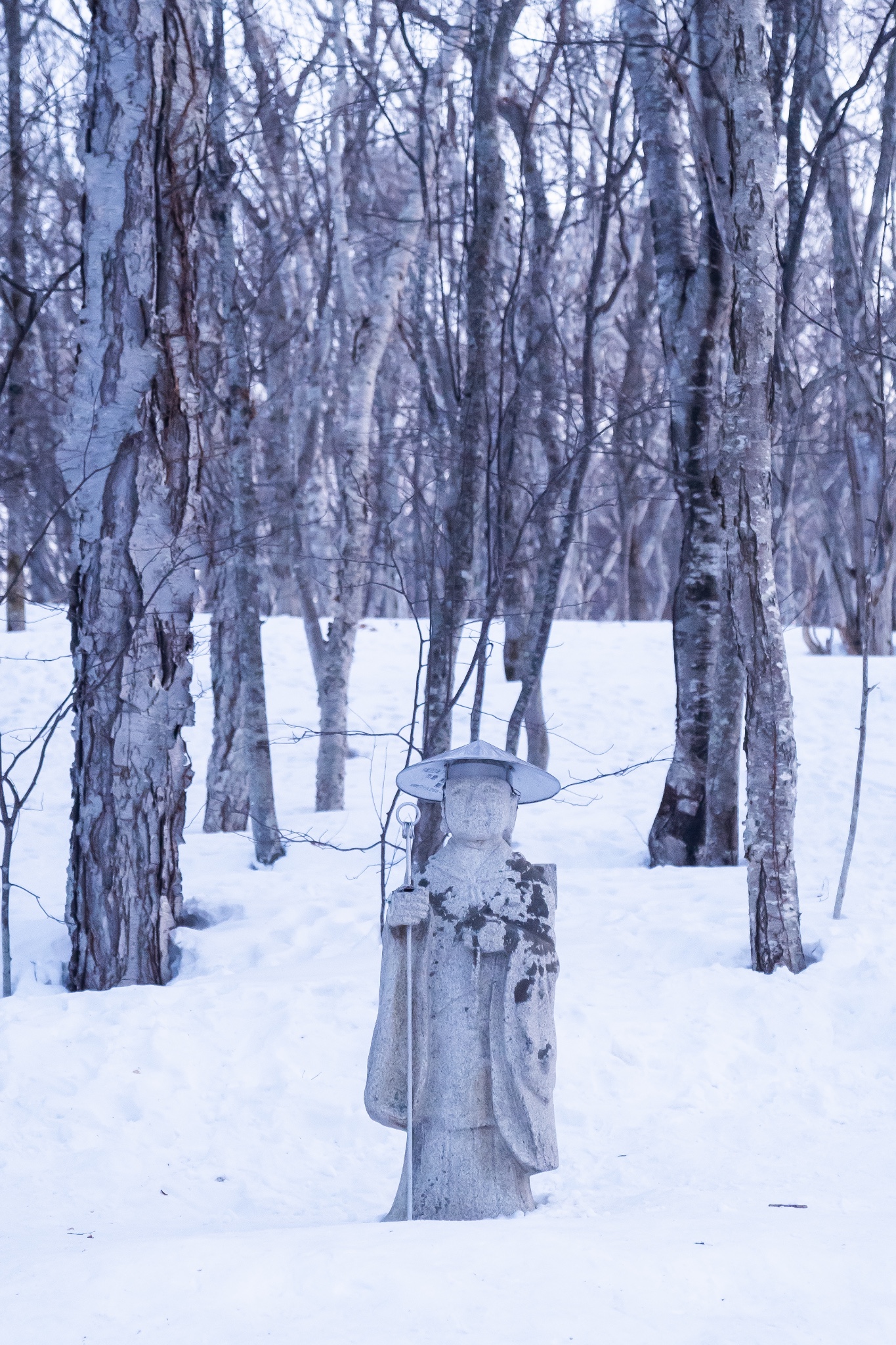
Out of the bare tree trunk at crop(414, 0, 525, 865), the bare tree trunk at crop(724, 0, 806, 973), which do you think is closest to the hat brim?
the bare tree trunk at crop(724, 0, 806, 973)

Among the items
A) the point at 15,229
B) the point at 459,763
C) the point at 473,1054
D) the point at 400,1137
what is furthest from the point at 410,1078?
the point at 15,229

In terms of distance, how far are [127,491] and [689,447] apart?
157 inches

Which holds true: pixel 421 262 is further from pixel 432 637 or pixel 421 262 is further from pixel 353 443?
pixel 432 637

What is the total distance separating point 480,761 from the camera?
12.9 feet

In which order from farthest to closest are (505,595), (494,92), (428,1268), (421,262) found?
1. (505,595)
2. (421,262)
3. (494,92)
4. (428,1268)

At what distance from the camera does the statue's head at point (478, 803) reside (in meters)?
3.90

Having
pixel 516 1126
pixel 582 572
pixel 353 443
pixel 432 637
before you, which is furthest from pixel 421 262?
pixel 582 572

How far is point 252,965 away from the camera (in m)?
6.56

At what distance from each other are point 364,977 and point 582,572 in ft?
64.1

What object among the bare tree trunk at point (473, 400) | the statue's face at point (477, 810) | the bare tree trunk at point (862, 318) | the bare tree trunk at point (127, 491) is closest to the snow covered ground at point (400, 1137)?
the bare tree trunk at point (127, 491)

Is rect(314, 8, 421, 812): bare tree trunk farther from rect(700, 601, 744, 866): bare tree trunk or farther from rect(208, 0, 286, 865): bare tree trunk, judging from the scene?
rect(700, 601, 744, 866): bare tree trunk

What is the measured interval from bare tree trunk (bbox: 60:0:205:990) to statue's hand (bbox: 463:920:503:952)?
287cm

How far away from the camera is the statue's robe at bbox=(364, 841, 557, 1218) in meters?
3.71

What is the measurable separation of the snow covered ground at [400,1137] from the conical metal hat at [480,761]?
4.56ft
